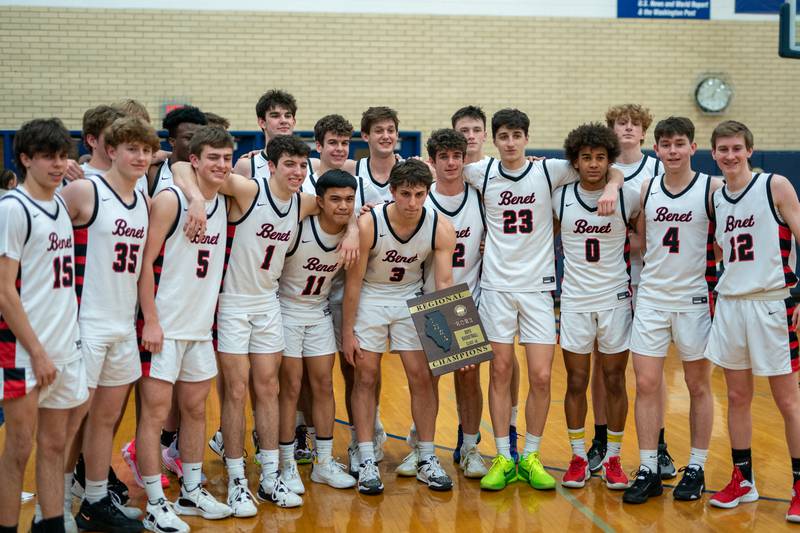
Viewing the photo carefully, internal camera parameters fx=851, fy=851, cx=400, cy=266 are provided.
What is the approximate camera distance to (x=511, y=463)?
547cm

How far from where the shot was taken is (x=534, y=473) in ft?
17.7

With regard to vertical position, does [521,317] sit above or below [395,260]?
below

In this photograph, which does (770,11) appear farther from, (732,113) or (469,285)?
(469,285)

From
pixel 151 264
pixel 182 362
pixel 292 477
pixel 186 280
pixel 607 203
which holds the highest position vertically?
pixel 607 203

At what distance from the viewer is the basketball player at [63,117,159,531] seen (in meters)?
4.36

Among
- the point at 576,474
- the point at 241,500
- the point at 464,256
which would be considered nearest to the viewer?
the point at 241,500

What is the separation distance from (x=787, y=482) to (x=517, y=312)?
2.08m

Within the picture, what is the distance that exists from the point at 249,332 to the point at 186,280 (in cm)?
56

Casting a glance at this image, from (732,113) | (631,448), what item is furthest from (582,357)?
(732,113)

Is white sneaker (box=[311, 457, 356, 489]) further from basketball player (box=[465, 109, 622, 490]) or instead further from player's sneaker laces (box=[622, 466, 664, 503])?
player's sneaker laces (box=[622, 466, 664, 503])

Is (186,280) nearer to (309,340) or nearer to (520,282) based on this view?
(309,340)

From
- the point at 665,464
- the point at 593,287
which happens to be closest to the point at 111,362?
the point at 593,287

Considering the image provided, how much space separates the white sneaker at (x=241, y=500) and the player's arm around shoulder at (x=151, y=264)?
0.99 metres

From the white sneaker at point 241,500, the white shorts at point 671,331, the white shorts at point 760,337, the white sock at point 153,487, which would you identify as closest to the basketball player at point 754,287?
the white shorts at point 760,337
